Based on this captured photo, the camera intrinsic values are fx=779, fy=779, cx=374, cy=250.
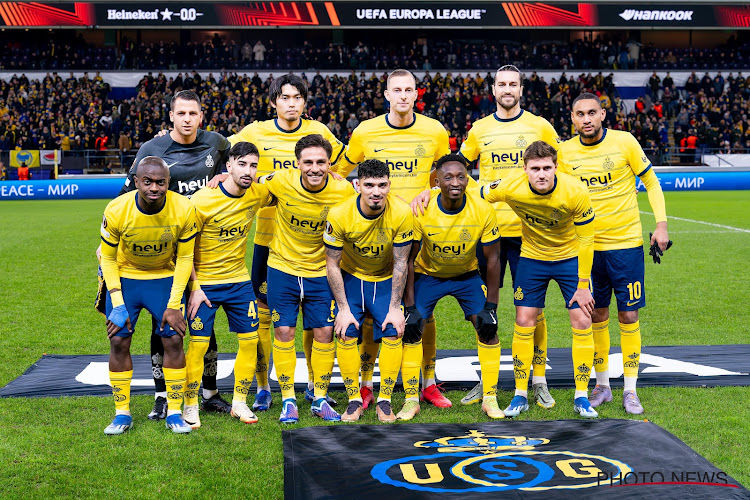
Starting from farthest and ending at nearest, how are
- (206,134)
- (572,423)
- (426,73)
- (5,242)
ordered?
(426,73) < (5,242) < (206,134) < (572,423)

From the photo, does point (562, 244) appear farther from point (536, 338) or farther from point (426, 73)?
point (426, 73)

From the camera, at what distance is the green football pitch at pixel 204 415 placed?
4633mm

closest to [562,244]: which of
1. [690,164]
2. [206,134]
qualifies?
[206,134]

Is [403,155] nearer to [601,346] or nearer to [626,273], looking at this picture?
[626,273]

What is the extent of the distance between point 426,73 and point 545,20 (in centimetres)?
683

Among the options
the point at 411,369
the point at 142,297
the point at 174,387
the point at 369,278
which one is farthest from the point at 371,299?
the point at 142,297

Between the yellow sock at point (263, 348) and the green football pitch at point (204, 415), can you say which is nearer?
the green football pitch at point (204, 415)

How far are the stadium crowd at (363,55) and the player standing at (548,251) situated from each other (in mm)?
31168

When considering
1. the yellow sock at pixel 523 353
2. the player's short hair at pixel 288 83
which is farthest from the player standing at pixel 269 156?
the yellow sock at pixel 523 353

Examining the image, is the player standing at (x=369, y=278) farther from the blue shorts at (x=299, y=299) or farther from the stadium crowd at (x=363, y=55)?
the stadium crowd at (x=363, y=55)

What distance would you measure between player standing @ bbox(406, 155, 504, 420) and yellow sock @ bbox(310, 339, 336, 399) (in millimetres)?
566

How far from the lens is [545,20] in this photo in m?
37.0

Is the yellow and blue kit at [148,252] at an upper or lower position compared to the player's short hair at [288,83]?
lower

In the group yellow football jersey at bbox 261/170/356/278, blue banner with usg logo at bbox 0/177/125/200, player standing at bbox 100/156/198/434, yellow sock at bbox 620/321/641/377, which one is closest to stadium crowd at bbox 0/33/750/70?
blue banner with usg logo at bbox 0/177/125/200
